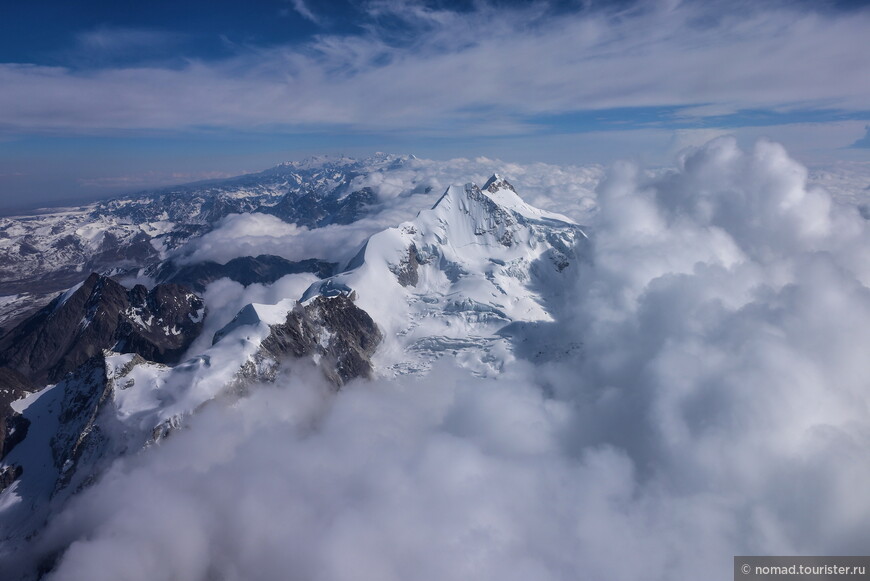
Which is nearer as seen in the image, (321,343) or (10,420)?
(10,420)

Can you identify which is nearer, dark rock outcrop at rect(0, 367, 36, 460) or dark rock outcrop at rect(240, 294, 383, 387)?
dark rock outcrop at rect(0, 367, 36, 460)

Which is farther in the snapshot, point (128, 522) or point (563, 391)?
point (563, 391)

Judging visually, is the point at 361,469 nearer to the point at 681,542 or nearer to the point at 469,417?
the point at 469,417

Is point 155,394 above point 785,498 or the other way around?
above

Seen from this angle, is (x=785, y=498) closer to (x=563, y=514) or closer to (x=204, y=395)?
(x=563, y=514)

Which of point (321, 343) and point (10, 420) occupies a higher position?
point (10, 420)

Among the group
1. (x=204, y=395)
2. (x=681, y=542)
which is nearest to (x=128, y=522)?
(x=204, y=395)

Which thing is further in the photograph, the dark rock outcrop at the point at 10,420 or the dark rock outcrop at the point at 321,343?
the dark rock outcrop at the point at 321,343

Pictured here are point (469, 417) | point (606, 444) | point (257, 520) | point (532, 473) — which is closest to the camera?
point (257, 520)

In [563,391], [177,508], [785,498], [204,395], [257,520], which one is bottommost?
[563,391]

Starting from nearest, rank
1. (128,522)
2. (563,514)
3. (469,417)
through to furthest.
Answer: (128,522), (563,514), (469,417)
